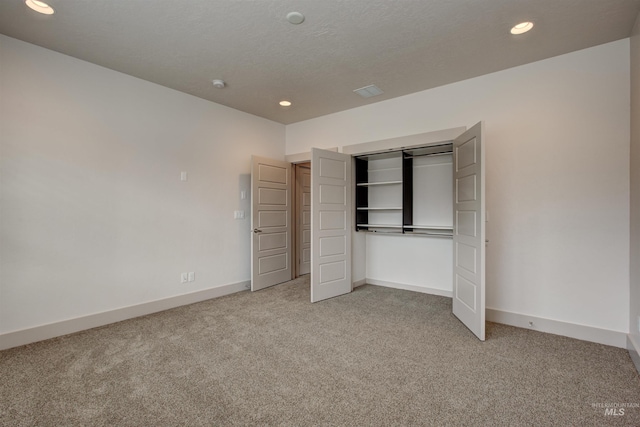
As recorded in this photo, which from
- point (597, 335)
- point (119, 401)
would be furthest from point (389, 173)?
point (119, 401)

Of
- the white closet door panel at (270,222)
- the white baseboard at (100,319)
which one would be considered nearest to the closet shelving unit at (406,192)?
the white closet door panel at (270,222)

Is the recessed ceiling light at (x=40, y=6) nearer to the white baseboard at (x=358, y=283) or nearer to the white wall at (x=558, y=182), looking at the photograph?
the white wall at (x=558, y=182)

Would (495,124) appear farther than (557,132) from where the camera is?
Yes

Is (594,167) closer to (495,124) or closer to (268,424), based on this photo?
(495,124)

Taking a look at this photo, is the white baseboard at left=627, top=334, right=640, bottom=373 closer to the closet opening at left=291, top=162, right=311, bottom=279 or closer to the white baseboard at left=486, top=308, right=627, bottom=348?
the white baseboard at left=486, top=308, right=627, bottom=348

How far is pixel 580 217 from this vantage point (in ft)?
9.43

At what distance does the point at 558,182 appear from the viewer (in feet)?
9.78

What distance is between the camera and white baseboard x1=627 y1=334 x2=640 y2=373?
228 centimetres

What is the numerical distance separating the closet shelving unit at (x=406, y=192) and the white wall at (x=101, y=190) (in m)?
2.20

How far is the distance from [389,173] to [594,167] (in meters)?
2.39

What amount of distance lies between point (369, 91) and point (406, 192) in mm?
1507

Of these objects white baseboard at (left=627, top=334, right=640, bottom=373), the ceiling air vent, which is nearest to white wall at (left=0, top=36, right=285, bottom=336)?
the ceiling air vent

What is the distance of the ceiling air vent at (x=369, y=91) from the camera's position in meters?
3.81

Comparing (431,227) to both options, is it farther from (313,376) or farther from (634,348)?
(313,376)
